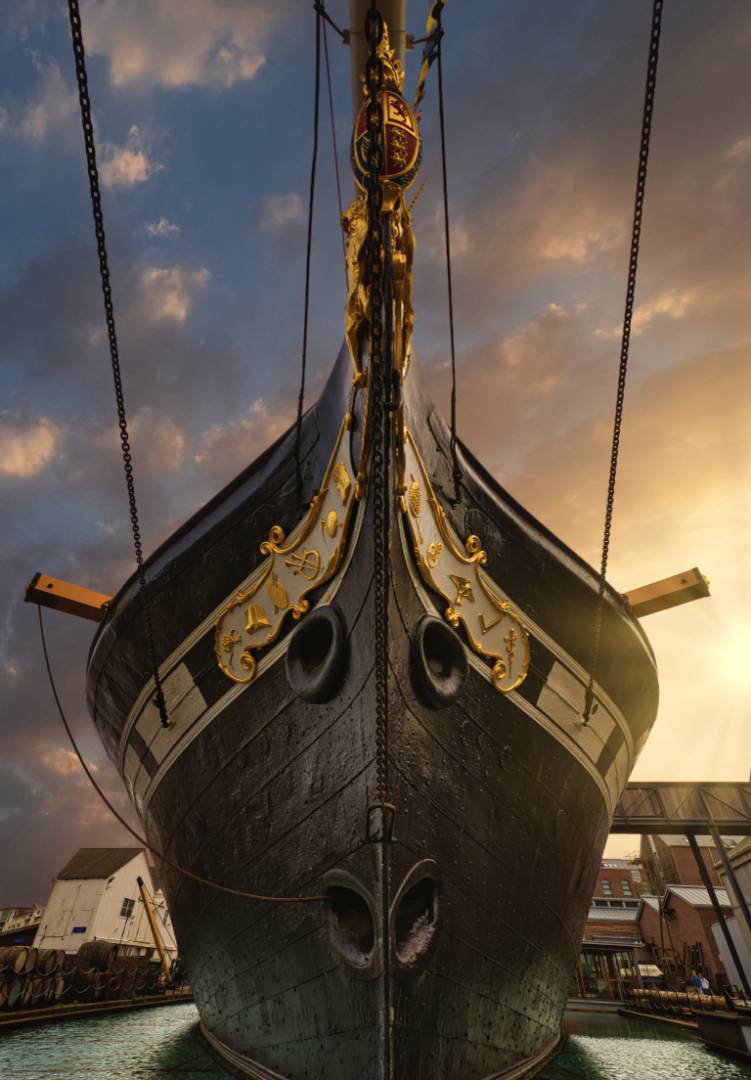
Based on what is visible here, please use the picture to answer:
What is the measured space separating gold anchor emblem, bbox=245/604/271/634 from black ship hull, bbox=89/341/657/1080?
17 cm

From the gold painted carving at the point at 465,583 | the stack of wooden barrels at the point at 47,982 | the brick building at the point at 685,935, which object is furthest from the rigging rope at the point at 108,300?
the brick building at the point at 685,935

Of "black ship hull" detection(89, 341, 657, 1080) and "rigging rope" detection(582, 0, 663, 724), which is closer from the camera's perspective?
"rigging rope" detection(582, 0, 663, 724)

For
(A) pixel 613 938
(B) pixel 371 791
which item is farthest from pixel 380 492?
(A) pixel 613 938

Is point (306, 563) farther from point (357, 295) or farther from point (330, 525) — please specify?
point (357, 295)

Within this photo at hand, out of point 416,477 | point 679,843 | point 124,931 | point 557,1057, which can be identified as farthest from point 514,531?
point 679,843

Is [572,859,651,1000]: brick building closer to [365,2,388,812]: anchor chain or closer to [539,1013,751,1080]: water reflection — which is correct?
[539,1013,751,1080]: water reflection

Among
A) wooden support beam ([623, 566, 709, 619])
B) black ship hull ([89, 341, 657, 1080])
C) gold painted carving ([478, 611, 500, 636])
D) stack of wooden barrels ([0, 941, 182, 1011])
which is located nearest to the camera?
black ship hull ([89, 341, 657, 1080])

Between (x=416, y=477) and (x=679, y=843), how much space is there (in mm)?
42315

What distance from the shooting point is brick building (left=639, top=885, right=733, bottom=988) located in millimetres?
20669

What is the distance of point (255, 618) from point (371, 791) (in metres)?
1.47

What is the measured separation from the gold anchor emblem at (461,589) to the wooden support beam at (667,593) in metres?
2.12

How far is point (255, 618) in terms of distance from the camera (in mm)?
3932

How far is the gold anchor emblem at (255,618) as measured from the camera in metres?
3.89

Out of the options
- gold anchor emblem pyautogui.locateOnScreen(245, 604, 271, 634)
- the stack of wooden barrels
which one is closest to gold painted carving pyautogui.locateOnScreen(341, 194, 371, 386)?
gold anchor emblem pyautogui.locateOnScreen(245, 604, 271, 634)
